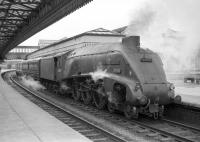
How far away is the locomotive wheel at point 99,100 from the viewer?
484 inches

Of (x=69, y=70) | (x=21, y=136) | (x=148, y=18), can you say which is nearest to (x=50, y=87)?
(x=69, y=70)

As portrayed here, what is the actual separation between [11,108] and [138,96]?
557 centimetres

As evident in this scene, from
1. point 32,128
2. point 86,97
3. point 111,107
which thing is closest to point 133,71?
point 111,107

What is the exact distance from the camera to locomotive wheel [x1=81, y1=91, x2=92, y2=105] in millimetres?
13603

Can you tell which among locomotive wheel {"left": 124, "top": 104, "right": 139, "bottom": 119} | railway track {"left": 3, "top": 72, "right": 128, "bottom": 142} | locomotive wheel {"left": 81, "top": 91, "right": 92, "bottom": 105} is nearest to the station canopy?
locomotive wheel {"left": 81, "top": 91, "right": 92, "bottom": 105}

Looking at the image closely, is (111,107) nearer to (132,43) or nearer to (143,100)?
(143,100)

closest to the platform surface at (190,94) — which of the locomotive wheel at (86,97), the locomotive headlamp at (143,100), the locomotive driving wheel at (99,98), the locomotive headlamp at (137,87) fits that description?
the locomotive headlamp at (143,100)

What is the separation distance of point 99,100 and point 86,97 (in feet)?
4.60

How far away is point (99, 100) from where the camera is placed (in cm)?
1298

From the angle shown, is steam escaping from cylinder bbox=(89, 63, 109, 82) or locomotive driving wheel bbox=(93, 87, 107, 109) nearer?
steam escaping from cylinder bbox=(89, 63, 109, 82)

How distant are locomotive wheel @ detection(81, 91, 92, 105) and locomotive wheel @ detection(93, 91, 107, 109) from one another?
49 centimetres

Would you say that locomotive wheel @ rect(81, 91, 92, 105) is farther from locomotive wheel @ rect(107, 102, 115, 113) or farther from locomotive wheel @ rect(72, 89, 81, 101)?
locomotive wheel @ rect(107, 102, 115, 113)

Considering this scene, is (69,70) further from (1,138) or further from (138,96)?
(1,138)

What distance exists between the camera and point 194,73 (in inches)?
898
